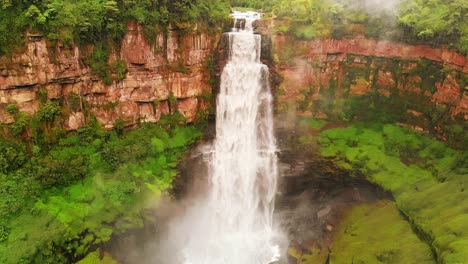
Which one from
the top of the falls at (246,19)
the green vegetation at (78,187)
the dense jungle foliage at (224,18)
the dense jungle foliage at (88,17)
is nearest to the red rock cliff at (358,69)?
the dense jungle foliage at (224,18)

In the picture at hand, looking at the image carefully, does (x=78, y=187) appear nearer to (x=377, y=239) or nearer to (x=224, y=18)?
(x=224, y=18)

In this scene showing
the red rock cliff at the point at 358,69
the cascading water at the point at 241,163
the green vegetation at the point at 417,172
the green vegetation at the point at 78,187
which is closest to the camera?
the green vegetation at the point at 417,172

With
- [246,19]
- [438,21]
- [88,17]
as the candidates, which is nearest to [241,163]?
[246,19]

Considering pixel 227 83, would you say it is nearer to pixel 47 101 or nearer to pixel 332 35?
pixel 332 35

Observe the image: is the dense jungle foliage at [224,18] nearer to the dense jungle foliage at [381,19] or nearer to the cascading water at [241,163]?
the dense jungle foliage at [381,19]

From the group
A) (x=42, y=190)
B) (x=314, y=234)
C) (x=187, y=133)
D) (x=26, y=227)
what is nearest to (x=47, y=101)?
(x=42, y=190)

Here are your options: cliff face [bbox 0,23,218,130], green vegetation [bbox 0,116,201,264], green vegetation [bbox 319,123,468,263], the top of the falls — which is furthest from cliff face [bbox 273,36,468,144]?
green vegetation [bbox 0,116,201,264]
